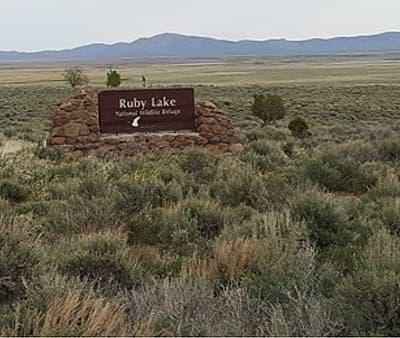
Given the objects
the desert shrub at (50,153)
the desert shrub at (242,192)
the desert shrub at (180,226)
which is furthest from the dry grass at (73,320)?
the desert shrub at (50,153)

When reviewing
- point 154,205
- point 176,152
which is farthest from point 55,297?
point 176,152

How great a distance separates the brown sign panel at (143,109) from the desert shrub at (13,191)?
661 centimetres

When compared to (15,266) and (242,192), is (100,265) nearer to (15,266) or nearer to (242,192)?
(15,266)

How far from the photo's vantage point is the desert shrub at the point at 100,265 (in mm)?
5977

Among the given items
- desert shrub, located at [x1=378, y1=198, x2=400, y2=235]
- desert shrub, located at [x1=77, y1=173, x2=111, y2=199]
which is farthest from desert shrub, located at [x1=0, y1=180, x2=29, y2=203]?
desert shrub, located at [x1=378, y1=198, x2=400, y2=235]

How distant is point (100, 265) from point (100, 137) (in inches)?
474

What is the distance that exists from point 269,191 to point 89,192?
8.91ft

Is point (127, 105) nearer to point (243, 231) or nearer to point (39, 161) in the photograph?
point (39, 161)

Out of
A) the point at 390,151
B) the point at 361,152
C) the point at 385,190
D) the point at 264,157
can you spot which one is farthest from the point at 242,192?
the point at 390,151

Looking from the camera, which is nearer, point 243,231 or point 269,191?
point 243,231

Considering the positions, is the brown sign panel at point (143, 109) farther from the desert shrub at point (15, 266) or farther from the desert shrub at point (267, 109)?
the desert shrub at point (267, 109)

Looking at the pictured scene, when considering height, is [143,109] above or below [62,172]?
above

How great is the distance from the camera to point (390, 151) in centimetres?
1717

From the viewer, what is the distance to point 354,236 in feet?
25.3
